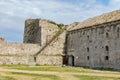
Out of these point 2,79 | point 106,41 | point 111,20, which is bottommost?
point 2,79

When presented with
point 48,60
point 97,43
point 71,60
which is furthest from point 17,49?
point 97,43

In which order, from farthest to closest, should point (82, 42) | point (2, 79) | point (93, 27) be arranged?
point (82, 42) < point (93, 27) < point (2, 79)

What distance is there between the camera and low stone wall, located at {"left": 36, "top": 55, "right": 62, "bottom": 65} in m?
55.8

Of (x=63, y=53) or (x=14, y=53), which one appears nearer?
(x=14, y=53)

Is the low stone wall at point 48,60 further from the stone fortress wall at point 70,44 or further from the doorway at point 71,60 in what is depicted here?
the doorway at point 71,60

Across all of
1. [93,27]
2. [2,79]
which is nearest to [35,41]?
[93,27]

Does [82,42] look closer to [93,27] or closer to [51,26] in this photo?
[93,27]

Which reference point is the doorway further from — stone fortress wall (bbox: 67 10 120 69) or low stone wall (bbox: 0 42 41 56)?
low stone wall (bbox: 0 42 41 56)

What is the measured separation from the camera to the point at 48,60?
56.6 m

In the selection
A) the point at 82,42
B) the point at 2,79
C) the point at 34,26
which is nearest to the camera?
the point at 2,79

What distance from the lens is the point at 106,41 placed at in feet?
155

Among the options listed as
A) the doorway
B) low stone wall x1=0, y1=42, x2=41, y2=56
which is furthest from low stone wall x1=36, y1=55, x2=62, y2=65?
low stone wall x1=0, y1=42, x2=41, y2=56

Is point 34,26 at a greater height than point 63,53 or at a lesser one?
greater

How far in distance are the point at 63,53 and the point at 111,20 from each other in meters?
15.6
